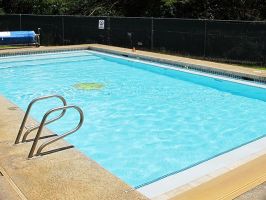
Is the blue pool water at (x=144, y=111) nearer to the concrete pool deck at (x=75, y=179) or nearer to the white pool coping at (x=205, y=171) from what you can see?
the white pool coping at (x=205, y=171)

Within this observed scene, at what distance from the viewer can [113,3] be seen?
77.4 ft

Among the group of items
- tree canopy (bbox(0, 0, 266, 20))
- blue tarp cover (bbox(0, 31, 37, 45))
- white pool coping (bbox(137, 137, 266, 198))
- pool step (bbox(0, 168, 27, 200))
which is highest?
tree canopy (bbox(0, 0, 266, 20))

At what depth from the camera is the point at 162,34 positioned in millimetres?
16391

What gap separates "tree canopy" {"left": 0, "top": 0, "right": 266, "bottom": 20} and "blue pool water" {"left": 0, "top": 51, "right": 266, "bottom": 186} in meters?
5.73

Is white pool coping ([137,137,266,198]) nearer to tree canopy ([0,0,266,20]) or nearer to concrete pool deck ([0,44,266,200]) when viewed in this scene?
concrete pool deck ([0,44,266,200])

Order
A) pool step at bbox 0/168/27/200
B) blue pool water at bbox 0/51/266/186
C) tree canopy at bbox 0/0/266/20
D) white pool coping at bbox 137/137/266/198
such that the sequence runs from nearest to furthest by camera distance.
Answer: pool step at bbox 0/168/27/200
white pool coping at bbox 137/137/266/198
blue pool water at bbox 0/51/266/186
tree canopy at bbox 0/0/266/20

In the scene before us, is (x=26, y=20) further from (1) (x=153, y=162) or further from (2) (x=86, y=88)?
(1) (x=153, y=162)

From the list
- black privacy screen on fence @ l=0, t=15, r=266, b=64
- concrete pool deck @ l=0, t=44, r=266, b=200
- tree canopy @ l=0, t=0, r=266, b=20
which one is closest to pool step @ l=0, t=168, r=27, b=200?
concrete pool deck @ l=0, t=44, r=266, b=200

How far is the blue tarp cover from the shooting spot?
57.1 ft

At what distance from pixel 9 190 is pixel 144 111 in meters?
5.49

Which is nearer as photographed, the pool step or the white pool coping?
the pool step

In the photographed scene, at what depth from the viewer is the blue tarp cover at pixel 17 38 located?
685 inches

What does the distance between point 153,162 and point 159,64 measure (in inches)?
321

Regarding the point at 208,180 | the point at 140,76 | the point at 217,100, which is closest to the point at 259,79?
the point at 217,100
